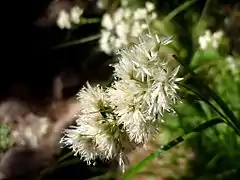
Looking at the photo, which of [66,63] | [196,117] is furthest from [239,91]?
[66,63]

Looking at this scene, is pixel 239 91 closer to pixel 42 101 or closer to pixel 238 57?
pixel 238 57

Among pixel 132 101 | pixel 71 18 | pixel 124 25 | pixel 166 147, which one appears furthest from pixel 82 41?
pixel 132 101

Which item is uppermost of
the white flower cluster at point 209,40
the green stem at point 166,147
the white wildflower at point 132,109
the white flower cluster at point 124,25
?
the white flower cluster at point 124,25

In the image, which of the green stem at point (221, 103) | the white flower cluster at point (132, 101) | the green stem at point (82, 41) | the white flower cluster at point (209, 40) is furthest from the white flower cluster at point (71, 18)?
the white flower cluster at point (132, 101)

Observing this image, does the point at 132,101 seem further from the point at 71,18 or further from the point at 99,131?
the point at 71,18

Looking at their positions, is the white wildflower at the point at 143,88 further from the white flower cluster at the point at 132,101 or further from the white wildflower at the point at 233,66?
the white wildflower at the point at 233,66
